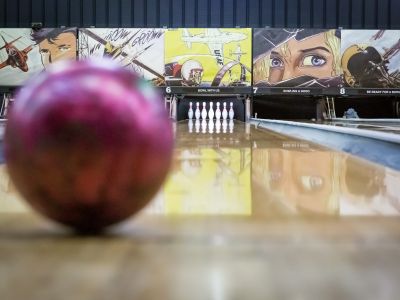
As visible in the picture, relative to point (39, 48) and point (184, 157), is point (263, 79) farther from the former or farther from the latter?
point (184, 157)

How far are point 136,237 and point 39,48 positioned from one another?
18.2ft

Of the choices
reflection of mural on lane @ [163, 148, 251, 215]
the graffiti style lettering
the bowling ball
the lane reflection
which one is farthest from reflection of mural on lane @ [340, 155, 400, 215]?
the graffiti style lettering

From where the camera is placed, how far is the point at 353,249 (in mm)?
525

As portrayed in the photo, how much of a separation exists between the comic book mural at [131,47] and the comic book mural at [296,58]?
100 cm

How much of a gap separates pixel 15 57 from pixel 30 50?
168mm

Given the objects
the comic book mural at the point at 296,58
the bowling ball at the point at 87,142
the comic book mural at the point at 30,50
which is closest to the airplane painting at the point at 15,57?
the comic book mural at the point at 30,50

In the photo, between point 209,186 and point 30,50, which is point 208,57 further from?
point 209,186

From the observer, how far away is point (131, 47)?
5730mm

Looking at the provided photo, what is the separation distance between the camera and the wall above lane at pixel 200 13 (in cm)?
646

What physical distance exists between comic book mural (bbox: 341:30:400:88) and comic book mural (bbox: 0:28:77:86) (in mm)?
2867

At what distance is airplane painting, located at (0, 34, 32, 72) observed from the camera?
5.70 m

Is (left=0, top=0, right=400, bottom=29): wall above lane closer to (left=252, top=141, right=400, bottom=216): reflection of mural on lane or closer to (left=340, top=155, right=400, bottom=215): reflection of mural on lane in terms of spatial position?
(left=252, top=141, right=400, bottom=216): reflection of mural on lane

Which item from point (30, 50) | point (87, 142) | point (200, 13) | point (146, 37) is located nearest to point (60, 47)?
point (30, 50)

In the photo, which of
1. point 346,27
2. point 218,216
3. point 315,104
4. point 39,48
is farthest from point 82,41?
point 218,216
